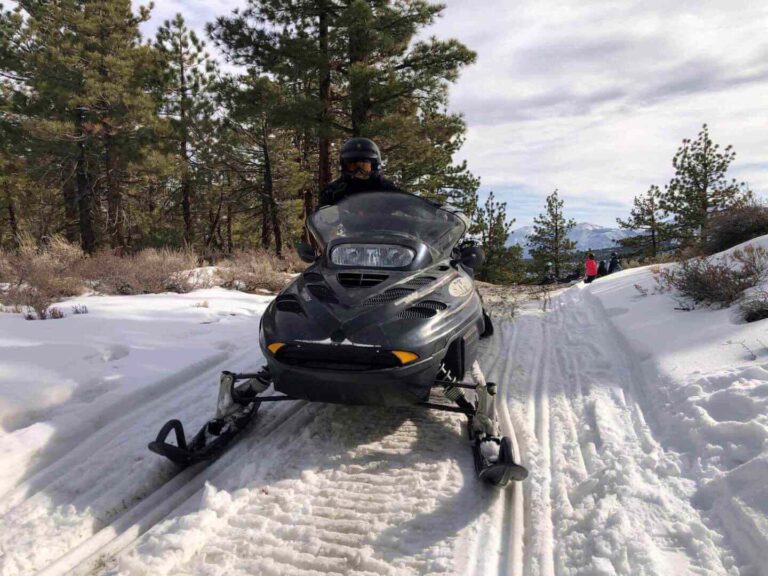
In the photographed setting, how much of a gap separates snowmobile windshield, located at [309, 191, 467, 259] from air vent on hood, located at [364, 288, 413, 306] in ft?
1.97

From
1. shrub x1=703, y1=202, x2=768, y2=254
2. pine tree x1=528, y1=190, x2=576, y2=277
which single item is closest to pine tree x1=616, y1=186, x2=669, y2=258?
pine tree x1=528, y1=190, x2=576, y2=277

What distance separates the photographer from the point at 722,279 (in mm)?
5121

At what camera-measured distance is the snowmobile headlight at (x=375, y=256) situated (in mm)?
3064

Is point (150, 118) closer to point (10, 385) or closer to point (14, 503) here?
point (10, 385)

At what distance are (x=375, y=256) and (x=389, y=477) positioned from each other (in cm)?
142

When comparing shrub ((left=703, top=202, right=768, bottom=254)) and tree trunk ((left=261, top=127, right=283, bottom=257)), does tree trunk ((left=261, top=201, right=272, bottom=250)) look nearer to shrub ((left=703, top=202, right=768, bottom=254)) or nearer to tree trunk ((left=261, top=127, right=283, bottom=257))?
tree trunk ((left=261, top=127, right=283, bottom=257))

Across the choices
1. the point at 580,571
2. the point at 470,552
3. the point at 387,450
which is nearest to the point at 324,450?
the point at 387,450

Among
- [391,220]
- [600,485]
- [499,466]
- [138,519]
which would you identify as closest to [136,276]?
[391,220]

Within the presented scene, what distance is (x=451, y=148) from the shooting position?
21.4m

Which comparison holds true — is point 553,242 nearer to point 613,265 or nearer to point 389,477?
point 613,265

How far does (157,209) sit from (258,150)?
6374 millimetres

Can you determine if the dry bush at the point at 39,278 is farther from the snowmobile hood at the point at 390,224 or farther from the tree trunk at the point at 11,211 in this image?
the tree trunk at the point at 11,211

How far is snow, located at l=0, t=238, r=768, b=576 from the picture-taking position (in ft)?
6.19

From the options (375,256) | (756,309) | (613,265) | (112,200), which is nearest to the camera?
(375,256)
